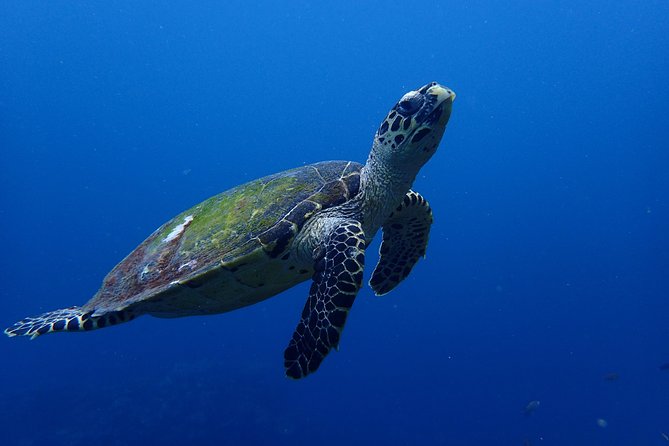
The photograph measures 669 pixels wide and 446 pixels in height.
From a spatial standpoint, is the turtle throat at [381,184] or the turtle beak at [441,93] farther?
the turtle throat at [381,184]

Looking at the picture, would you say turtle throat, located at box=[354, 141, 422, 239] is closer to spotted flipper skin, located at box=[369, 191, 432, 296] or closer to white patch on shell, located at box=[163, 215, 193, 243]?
spotted flipper skin, located at box=[369, 191, 432, 296]

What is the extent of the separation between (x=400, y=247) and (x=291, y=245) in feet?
6.93

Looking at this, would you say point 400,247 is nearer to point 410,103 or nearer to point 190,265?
point 410,103

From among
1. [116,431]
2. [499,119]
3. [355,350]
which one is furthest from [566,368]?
[499,119]

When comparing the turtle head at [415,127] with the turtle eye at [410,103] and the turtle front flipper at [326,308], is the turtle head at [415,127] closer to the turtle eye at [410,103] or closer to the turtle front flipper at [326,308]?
the turtle eye at [410,103]

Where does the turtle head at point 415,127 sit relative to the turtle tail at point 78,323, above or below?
above

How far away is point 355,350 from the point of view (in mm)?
26281

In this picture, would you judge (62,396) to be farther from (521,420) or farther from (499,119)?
(499,119)

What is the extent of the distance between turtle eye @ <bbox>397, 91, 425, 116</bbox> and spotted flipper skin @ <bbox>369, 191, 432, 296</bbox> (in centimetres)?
166

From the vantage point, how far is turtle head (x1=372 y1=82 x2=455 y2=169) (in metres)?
3.81

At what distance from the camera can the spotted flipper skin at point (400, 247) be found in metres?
5.45

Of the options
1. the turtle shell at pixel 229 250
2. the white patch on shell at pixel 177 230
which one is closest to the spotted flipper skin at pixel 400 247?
the turtle shell at pixel 229 250

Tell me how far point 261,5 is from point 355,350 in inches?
1982

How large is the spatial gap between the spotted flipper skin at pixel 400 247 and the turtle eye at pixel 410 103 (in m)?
1.66
